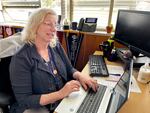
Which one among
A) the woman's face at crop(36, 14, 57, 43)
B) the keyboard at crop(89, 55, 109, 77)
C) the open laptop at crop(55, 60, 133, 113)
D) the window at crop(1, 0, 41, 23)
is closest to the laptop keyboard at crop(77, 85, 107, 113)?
the open laptop at crop(55, 60, 133, 113)

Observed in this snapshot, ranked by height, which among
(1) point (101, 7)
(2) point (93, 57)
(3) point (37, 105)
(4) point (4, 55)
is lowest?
(3) point (37, 105)

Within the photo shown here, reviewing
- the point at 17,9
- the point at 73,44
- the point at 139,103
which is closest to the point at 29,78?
the point at 139,103

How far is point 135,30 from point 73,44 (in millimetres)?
1068

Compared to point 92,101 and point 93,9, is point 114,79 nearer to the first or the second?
point 92,101

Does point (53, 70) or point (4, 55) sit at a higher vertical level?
point (4, 55)

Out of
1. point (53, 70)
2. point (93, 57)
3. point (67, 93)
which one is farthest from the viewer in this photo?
point (93, 57)

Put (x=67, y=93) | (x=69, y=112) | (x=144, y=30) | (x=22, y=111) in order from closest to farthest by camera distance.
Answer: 1. (x=69, y=112)
2. (x=67, y=93)
3. (x=22, y=111)
4. (x=144, y=30)

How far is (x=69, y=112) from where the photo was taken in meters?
0.92

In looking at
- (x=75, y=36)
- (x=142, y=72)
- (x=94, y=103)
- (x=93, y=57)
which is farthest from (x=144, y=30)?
(x=75, y=36)

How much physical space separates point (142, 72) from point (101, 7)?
145cm

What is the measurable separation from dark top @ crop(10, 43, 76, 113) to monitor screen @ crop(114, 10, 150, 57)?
727 millimetres

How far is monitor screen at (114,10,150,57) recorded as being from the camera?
140 cm

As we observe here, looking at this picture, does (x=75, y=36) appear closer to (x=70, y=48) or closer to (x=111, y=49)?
(x=70, y=48)

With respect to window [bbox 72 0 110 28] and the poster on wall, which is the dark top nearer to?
the poster on wall
